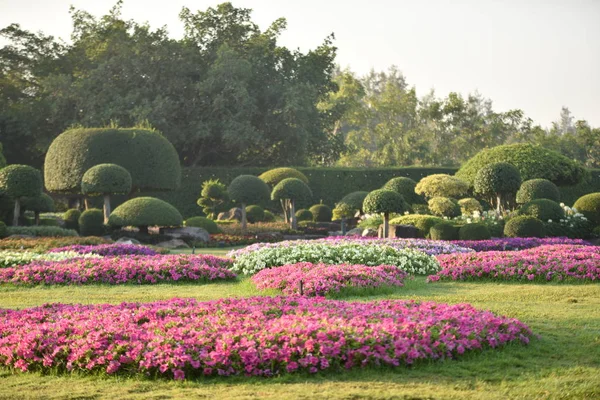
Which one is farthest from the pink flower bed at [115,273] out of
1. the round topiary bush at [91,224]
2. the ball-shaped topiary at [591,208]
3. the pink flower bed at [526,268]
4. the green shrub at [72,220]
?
the ball-shaped topiary at [591,208]

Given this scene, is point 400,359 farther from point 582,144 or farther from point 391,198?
point 582,144

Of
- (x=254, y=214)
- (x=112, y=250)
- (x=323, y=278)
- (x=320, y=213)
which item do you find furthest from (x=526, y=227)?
(x=254, y=214)

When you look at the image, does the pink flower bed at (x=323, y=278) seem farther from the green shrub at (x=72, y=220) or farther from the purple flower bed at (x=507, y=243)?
the green shrub at (x=72, y=220)

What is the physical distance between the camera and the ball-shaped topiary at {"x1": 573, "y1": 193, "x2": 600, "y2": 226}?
2370 centimetres

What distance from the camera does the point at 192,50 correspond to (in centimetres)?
3769

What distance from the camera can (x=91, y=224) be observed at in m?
23.8

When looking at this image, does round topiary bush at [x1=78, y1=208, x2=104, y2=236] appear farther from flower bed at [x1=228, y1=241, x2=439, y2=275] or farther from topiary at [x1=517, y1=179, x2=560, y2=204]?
topiary at [x1=517, y1=179, x2=560, y2=204]

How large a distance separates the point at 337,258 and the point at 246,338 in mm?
7294

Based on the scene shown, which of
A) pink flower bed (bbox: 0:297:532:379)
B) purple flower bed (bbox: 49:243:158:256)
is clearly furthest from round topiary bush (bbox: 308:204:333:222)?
pink flower bed (bbox: 0:297:532:379)

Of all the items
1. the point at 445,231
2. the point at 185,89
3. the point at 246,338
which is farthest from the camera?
the point at 185,89

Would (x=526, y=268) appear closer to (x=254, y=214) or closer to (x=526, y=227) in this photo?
(x=526, y=227)

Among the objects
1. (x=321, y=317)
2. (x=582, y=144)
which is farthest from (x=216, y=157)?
(x=321, y=317)

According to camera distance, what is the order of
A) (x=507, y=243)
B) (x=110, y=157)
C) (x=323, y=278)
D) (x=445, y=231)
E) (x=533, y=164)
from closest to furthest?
(x=323, y=278)
(x=507, y=243)
(x=445, y=231)
(x=533, y=164)
(x=110, y=157)

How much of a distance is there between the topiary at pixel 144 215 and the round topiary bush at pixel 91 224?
61 centimetres
